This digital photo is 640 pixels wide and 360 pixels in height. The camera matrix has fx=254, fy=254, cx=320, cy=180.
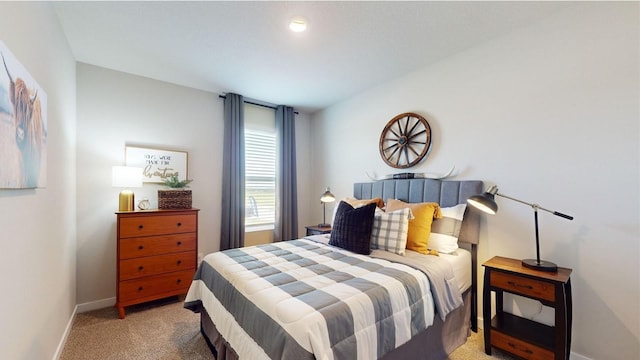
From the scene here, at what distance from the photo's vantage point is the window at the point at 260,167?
12.7 ft

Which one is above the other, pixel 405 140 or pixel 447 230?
pixel 405 140

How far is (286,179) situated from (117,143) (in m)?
2.13

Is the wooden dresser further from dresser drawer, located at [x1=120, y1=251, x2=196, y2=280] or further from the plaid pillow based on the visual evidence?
the plaid pillow

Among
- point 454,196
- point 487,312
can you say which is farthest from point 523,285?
point 454,196

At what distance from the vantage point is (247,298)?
1.42 m

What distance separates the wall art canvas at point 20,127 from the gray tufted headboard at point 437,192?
9.35ft

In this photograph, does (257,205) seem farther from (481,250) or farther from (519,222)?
(519,222)

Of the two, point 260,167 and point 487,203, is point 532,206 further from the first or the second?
point 260,167

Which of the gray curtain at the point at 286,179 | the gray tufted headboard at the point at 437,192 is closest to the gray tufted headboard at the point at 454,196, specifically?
the gray tufted headboard at the point at 437,192

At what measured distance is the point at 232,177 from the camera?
11.6 feet

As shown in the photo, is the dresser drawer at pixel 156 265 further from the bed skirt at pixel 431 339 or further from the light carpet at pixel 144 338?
the bed skirt at pixel 431 339

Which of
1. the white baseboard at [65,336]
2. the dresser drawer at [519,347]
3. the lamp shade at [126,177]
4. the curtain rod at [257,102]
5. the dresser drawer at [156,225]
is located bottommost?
the white baseboard at [65,336]

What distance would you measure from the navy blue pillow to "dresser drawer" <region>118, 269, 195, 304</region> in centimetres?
177

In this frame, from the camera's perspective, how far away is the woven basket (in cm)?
286
